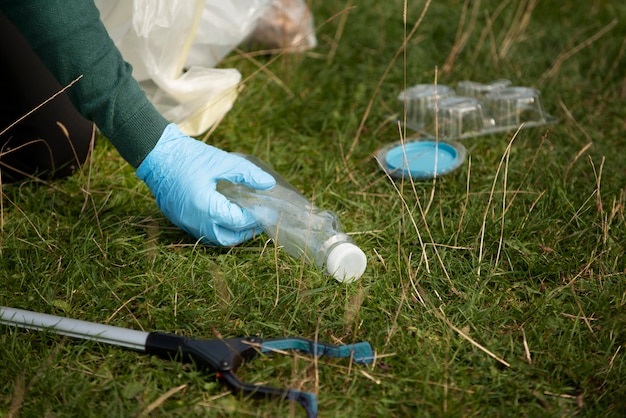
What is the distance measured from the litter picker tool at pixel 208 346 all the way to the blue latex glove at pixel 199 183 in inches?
15.2

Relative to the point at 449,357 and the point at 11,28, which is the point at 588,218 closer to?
the point at 449,357

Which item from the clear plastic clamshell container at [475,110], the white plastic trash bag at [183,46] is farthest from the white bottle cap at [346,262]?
the white plastic trash bag at [183,46]

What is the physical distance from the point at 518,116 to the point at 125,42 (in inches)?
55.1

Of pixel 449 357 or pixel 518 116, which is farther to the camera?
pixel 518 116

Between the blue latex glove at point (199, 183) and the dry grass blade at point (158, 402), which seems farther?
the blue latex glove at point (199, 183)

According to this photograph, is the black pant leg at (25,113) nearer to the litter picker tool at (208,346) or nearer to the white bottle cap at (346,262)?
the litter picker tool at (208,346)

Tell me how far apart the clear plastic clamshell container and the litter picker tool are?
117 cm

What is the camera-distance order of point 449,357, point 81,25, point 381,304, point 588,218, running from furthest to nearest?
point 588,218
point 81,25
point 381,304
point 449,357

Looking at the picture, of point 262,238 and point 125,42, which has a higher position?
point 125,42

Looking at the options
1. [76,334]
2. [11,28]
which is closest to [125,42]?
[11,28]

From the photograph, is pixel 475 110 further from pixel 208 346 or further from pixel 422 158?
pixel 208 346

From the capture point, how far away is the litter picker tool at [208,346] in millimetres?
1428

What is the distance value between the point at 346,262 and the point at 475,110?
1.04 m

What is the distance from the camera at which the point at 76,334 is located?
155cm
